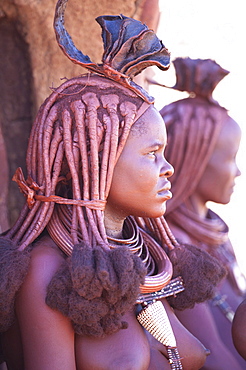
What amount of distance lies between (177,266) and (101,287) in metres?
0.50

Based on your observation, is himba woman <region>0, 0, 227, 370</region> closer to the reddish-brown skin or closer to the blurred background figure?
the blurred background figure

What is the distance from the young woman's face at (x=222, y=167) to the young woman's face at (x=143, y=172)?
116 centimetres

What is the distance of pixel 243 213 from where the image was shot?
20.0ft

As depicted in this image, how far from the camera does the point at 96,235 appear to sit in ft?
6.02

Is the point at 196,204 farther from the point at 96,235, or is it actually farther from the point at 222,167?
the point at 96,235

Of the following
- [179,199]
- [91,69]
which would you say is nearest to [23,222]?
[91,69]

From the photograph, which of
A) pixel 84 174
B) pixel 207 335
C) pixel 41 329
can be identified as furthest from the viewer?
pixel 207 335

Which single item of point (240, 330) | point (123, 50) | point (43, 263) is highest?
point (123, 50)

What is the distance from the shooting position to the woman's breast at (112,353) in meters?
1.77

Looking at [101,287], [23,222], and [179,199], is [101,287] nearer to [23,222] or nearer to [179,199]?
[23,222]

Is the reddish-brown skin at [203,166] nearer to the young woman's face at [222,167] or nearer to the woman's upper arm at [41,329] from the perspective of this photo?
the young woman's face at [222,167]

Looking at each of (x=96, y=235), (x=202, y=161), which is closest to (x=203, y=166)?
(x=202, y=161)

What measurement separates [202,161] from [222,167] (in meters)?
0.12

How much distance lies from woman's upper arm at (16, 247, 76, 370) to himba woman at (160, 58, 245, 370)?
1280 mm
